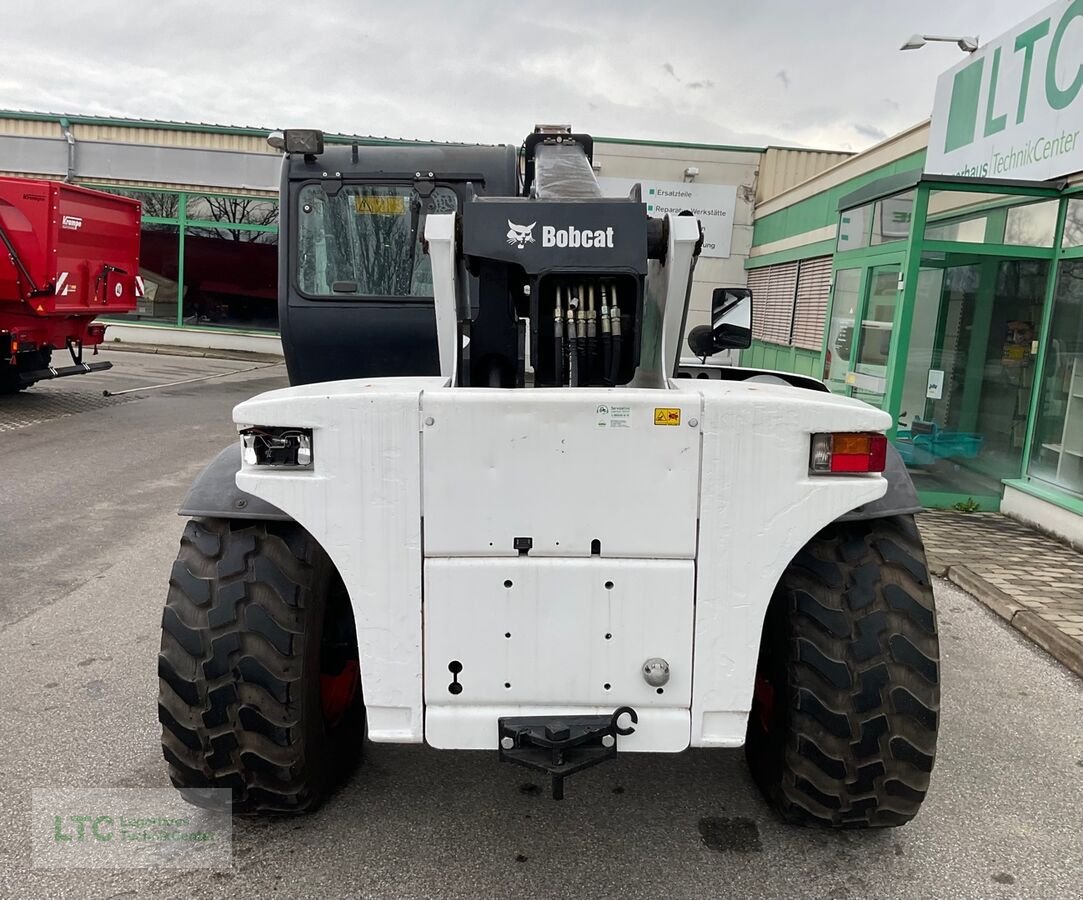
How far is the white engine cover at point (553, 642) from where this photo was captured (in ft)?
7.63

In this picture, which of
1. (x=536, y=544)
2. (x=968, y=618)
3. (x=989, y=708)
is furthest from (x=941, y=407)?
(x=536, y=544)

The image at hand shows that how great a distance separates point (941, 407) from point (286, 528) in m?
6.55

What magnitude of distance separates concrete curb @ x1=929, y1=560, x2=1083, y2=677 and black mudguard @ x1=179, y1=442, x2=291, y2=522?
392cm

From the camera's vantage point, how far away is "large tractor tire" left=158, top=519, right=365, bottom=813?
256cm

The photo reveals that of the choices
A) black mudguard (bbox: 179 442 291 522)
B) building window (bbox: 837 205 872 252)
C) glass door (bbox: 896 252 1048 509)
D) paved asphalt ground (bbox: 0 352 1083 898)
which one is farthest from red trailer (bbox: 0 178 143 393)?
glass door (bbox: 896 252 1048 509)

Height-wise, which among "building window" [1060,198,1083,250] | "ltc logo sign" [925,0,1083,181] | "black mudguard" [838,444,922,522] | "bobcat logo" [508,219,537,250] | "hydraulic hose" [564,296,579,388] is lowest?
"black mudguard" [838,444,922,522]

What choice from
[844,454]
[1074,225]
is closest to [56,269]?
[1074,225]

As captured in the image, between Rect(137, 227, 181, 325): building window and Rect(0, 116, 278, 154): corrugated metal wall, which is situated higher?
Rect(0, 116, 278, 154): corrugated metal wall

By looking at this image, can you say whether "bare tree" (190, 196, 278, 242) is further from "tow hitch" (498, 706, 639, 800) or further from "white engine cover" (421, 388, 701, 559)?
"tow hitch" (498, 706, 639, 800)

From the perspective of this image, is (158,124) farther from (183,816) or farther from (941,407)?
(183,816)

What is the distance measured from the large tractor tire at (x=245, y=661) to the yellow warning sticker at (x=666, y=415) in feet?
3.62

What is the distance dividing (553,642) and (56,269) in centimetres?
1019

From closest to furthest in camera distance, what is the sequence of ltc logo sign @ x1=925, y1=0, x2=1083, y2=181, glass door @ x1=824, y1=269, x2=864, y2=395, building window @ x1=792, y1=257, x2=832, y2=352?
1. ltc logo sign @ x1=925, y1=0, x2=1083, y2=181
2. glass door @ x1=824, y1=269, x2=864, y2=395
3. building window @ x1=792, y1=257, x2=832, y2=352

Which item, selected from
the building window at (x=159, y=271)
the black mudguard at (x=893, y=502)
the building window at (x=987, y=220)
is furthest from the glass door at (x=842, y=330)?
the building window at (x=159, y=271)
